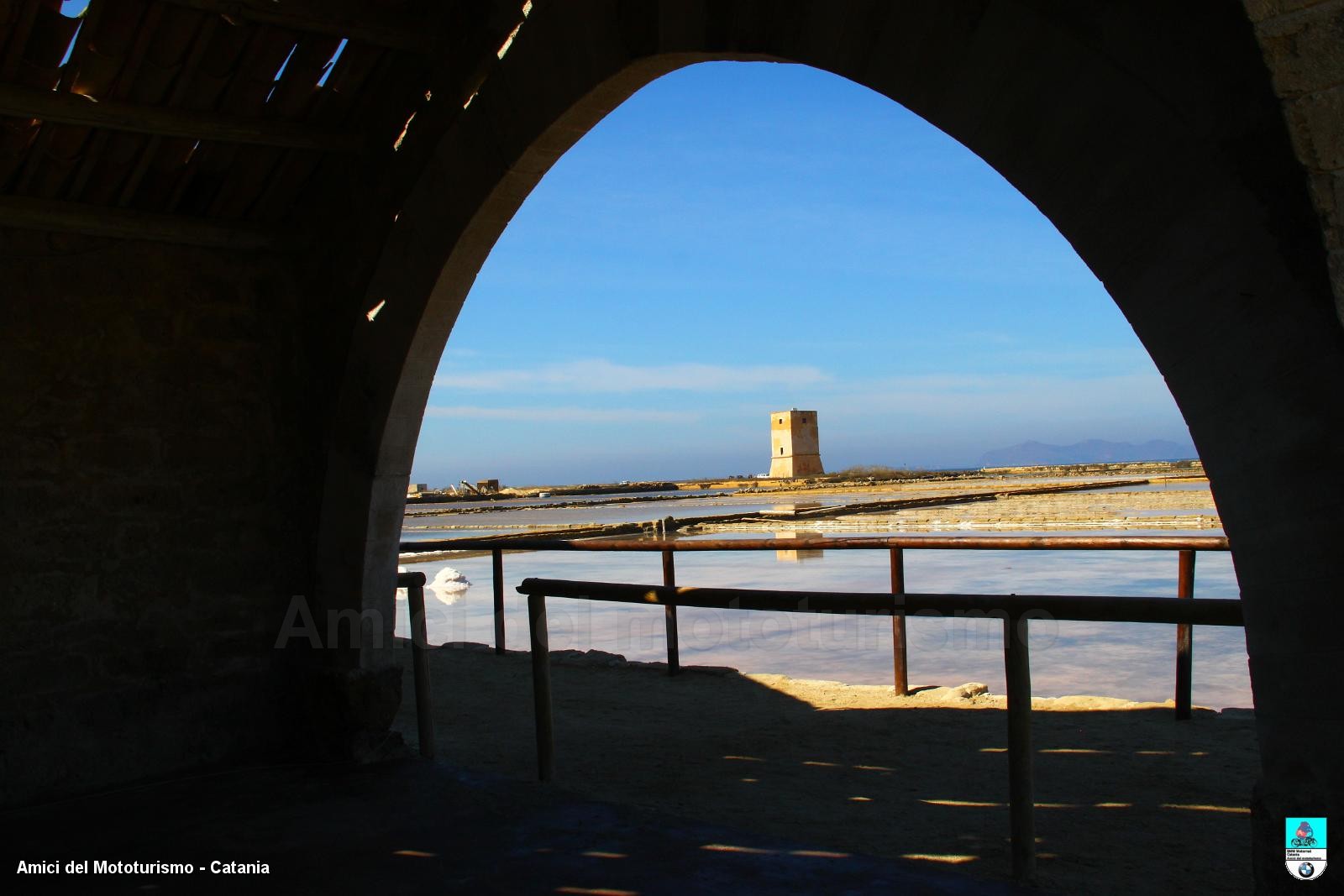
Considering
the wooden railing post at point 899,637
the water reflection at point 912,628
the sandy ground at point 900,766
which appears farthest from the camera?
the water reflection at point 912,628

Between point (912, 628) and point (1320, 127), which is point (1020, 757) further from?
point (912, 628)

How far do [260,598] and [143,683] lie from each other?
1.76 feet

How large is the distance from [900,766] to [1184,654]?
50.2 inches

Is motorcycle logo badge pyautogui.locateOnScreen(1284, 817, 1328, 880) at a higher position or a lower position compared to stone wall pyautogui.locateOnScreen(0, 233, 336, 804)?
lower

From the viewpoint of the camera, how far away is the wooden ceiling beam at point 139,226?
392 cm

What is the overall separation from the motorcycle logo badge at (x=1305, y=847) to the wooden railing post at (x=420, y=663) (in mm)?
3059

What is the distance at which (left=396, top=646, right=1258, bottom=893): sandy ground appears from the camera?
3084 mm

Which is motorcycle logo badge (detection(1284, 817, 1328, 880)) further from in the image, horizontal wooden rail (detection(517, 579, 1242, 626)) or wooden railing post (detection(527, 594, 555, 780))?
wooden railing post (detection(527, 594, 555, 780))

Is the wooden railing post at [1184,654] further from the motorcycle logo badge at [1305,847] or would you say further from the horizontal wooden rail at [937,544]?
the motorcycle logo badge at [1305,847]

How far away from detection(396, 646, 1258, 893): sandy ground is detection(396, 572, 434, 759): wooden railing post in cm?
19

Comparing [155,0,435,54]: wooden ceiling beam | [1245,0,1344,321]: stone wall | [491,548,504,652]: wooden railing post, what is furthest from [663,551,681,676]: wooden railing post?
[1245,0,1344,321]: stone wall

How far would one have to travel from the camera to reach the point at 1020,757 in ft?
9.00

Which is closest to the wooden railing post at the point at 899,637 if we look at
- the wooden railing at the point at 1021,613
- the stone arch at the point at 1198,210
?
the wooden railing at the point at 1021,613

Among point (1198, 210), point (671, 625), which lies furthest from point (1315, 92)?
point (671, 625)
